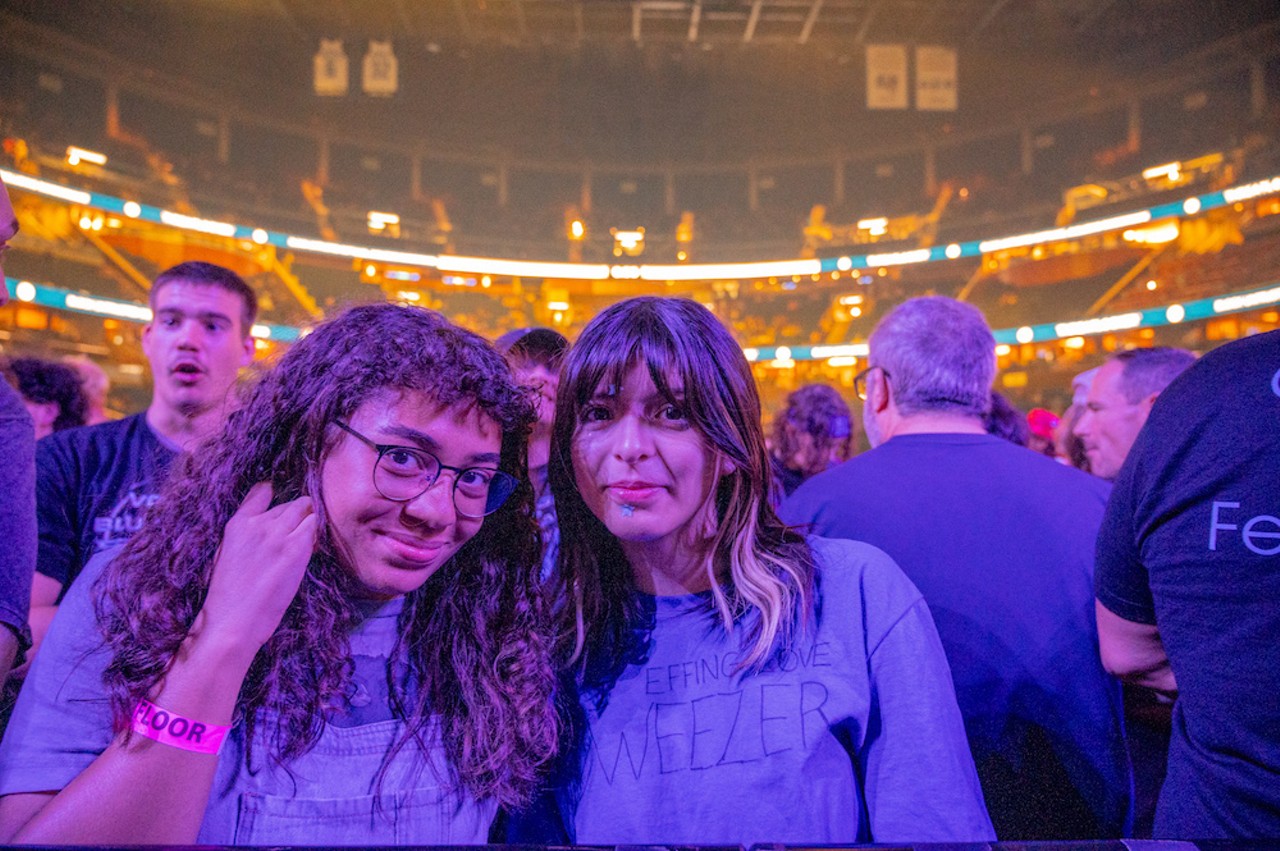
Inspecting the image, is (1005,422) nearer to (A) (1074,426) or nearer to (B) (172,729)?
(A) (1074,426)

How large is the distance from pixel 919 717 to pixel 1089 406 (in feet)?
8.01

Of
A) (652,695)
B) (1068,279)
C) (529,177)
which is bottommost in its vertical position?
(652,695)

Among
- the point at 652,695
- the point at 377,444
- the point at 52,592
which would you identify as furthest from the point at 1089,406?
the point at 52,592

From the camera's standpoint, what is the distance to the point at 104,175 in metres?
16.4

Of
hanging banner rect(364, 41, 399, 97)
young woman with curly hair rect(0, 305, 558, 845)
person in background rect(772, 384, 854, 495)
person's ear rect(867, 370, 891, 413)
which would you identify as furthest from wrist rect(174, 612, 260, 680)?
hanging banner rect(364, 41, 399, 97)

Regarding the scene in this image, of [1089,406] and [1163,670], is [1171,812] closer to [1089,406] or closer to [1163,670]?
[1163,670]

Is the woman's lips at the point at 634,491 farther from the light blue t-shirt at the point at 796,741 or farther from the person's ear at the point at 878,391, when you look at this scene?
the person's ear at the point at 878,391

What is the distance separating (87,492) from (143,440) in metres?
Answer: 0.23

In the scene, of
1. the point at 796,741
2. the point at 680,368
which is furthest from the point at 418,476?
the point at 796,741

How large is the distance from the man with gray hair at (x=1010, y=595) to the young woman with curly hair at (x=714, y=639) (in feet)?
2.13

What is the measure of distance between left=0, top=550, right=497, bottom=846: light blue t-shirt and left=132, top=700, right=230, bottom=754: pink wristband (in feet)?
0.44

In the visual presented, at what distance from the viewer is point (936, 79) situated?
999 cm

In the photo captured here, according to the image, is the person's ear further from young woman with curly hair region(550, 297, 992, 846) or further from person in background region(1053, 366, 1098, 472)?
person in background region(1053, 366, 1098, 472)

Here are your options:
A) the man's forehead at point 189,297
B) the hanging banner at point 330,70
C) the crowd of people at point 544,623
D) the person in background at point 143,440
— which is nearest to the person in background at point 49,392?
the person in background at point 143,440
